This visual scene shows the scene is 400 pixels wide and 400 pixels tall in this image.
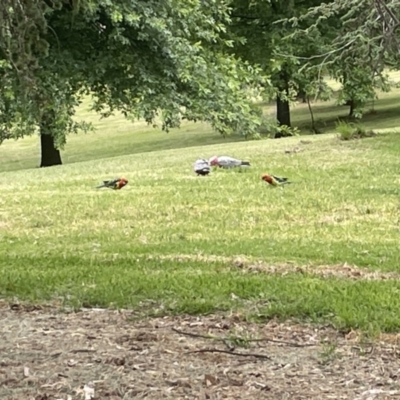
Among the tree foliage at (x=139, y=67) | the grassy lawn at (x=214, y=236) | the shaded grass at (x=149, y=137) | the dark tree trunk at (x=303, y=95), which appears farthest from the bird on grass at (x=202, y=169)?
the dark tree trunk at (x=303, y=95)

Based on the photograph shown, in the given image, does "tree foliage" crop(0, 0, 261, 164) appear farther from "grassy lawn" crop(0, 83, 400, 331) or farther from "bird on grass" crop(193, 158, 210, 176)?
"bird on grass" crop(193, 158, 210, 176)

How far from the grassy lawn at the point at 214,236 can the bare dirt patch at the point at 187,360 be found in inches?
11.3

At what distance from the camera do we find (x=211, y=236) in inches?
292

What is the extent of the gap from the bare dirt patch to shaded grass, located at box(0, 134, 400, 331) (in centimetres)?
→ 29

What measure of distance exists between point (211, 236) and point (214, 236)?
3 cm

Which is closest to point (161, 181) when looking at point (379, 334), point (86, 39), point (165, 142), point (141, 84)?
point (141, 84)

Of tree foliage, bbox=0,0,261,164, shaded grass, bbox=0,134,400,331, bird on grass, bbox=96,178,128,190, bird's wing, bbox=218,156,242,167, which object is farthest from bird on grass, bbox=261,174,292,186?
tree foliage, bbox=0,0,261,164

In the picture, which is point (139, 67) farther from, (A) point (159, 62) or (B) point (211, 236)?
(B) point (211, 236)

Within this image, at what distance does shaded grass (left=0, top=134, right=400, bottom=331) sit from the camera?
490 cm

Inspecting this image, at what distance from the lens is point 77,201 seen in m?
9.95

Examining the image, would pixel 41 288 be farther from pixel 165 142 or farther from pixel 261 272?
pixel 165 142

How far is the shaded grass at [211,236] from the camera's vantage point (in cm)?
490

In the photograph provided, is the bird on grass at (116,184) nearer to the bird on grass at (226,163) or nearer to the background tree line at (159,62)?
the background tree line at (159,62)

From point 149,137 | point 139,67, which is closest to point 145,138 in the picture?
point 149,137
